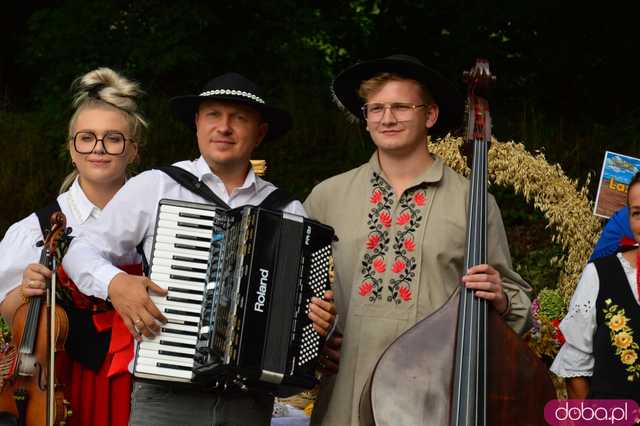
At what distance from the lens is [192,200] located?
13.1ft

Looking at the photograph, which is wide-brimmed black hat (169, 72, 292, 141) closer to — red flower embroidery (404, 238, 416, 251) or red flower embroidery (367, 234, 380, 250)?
red flower embroidery (367, 234, 380, 250)

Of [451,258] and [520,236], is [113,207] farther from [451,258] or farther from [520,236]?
[520,236]

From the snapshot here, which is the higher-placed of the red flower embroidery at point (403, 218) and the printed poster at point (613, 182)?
the printed poster at point (613, 182)

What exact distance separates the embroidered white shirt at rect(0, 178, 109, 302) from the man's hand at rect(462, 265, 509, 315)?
157 centimetres

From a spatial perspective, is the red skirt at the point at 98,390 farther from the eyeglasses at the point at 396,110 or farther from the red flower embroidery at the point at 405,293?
the eyeglasses at the point at 396,110

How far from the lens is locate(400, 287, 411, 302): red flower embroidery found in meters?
4.00

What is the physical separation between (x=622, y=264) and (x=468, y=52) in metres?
6.31

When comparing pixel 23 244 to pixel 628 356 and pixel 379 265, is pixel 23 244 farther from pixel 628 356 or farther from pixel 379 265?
pixel 628 356

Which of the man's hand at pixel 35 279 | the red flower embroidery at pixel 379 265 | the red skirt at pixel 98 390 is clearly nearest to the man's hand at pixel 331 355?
the red flower embroidery at pixel 379 265

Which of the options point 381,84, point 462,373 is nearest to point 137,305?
point 462,373

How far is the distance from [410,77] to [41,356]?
175 centimetres

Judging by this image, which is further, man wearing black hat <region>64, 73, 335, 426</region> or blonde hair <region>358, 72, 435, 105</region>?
blonde hair <region>358, 72, 435, 105</region>

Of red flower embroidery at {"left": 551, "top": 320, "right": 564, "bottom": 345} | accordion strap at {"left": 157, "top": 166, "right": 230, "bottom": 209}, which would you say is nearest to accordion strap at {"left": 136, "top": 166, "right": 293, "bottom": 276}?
accordion strap at {"left": 157, "top": 166, "right": 230, "bottom": 209}

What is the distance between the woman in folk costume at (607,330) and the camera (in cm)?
421
